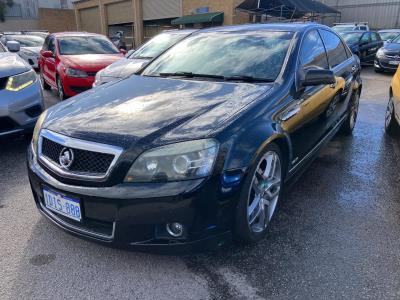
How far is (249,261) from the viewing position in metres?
2.54

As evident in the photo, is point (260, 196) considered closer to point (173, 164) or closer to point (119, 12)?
point (173, 164)

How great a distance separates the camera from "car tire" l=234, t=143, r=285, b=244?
7.74ft

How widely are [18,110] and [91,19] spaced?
1377 inches

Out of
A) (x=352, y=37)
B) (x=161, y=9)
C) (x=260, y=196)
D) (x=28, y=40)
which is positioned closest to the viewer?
(x=260, y=196)

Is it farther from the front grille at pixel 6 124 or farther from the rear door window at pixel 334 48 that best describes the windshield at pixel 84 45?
the rear door window at pixel 334 48

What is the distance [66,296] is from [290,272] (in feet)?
4.67

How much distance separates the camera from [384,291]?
2.27 meters

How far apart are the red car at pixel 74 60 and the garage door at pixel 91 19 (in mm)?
27613

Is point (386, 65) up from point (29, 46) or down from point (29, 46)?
down

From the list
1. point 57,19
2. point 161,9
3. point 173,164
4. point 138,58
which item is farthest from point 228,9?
point 57,19

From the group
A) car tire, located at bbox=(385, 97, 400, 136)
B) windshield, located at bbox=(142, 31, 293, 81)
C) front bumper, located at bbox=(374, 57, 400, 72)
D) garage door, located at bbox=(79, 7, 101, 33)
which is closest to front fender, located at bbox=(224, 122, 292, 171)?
windshield, located at bbox=(142, 31, 293, 81)

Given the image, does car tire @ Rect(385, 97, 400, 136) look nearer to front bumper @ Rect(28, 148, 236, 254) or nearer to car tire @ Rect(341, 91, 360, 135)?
car tire @ Rect(341, 91, 360, 135)

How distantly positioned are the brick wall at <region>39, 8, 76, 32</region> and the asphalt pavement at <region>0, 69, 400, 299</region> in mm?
41427

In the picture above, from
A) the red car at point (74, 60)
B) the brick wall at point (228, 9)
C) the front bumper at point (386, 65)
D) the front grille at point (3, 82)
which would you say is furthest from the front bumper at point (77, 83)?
the brick wall at point (228, 9)
